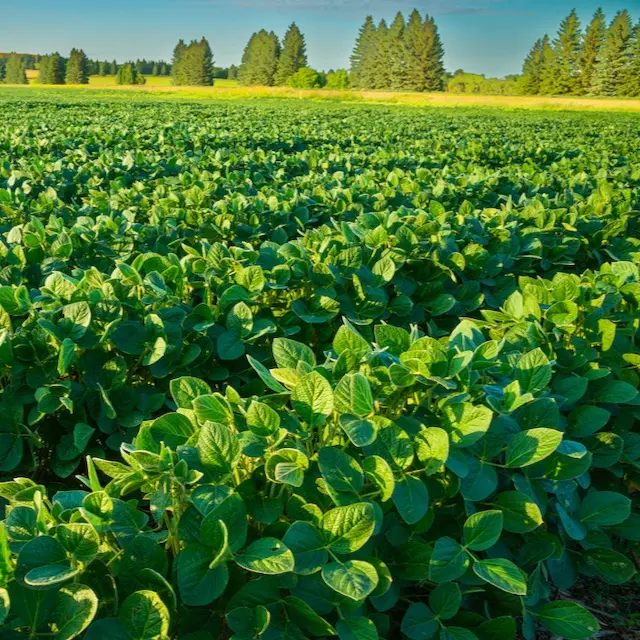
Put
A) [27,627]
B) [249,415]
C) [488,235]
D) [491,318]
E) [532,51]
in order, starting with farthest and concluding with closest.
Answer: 1. [532,51]
2. [488,235]
3. [491,318]
4. [249,415]
5. [27,627]

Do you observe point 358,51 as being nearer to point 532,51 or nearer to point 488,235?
point 532,51

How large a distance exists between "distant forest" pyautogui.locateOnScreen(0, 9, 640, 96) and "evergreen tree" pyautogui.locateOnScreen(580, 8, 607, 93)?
134mm

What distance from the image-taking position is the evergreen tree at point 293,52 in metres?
109

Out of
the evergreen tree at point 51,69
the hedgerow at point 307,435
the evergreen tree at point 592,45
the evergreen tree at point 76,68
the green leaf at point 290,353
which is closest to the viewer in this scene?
the hedgerow at point 307,435

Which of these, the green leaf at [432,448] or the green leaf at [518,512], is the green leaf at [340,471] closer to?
the green leaf at [432,448]

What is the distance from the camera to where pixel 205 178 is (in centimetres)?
523

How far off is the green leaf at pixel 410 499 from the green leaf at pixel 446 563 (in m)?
0.08

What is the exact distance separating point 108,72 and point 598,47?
115 m

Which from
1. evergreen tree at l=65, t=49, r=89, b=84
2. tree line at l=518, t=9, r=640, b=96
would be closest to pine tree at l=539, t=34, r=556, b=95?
tree line at l=518, t=9, r=640, b=96

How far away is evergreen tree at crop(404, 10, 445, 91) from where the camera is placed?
9338cm

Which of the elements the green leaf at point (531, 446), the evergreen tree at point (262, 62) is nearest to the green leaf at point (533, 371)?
the green leaf at point (531, 446)

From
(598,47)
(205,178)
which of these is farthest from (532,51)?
(205,178)

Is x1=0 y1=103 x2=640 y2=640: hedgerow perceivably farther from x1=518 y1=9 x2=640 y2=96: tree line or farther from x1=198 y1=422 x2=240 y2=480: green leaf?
x1=518 y1=9 x2=640 y2=96: tree line

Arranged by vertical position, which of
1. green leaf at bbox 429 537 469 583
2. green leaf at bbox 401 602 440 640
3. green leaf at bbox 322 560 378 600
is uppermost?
green leaf at bbox 322 560 378 600
